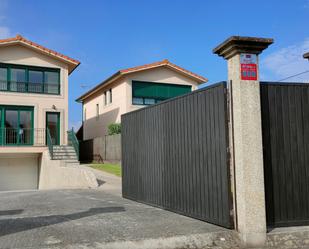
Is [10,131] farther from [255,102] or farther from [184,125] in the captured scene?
[255,102]

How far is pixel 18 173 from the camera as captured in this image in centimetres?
2472

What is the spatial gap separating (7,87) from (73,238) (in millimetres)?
19602

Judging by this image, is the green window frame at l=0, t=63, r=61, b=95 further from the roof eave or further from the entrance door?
the roof eave

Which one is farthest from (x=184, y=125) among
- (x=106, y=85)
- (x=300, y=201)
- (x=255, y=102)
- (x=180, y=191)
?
(x=106, y=85)

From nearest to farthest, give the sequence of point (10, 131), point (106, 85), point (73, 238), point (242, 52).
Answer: point (73, 238) → point (242, 52) → point (10, 131) → point (106, 85)

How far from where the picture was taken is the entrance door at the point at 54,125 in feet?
81.7

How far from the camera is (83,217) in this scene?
832cm

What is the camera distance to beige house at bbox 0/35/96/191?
2362 cm

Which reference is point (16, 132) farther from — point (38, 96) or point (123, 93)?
point (123, 93)

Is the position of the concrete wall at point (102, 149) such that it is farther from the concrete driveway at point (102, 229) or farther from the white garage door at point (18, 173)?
the concrete driveway at point (102, 229)

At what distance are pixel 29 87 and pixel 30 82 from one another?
0.36 meters

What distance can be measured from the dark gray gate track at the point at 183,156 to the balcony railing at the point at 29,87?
48.0 ft

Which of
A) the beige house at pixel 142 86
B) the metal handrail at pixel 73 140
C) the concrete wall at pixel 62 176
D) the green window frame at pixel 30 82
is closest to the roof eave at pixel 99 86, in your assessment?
the beige house at pixel 142 86

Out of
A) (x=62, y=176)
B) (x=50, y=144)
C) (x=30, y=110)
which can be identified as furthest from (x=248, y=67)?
(x=30, y=110)
